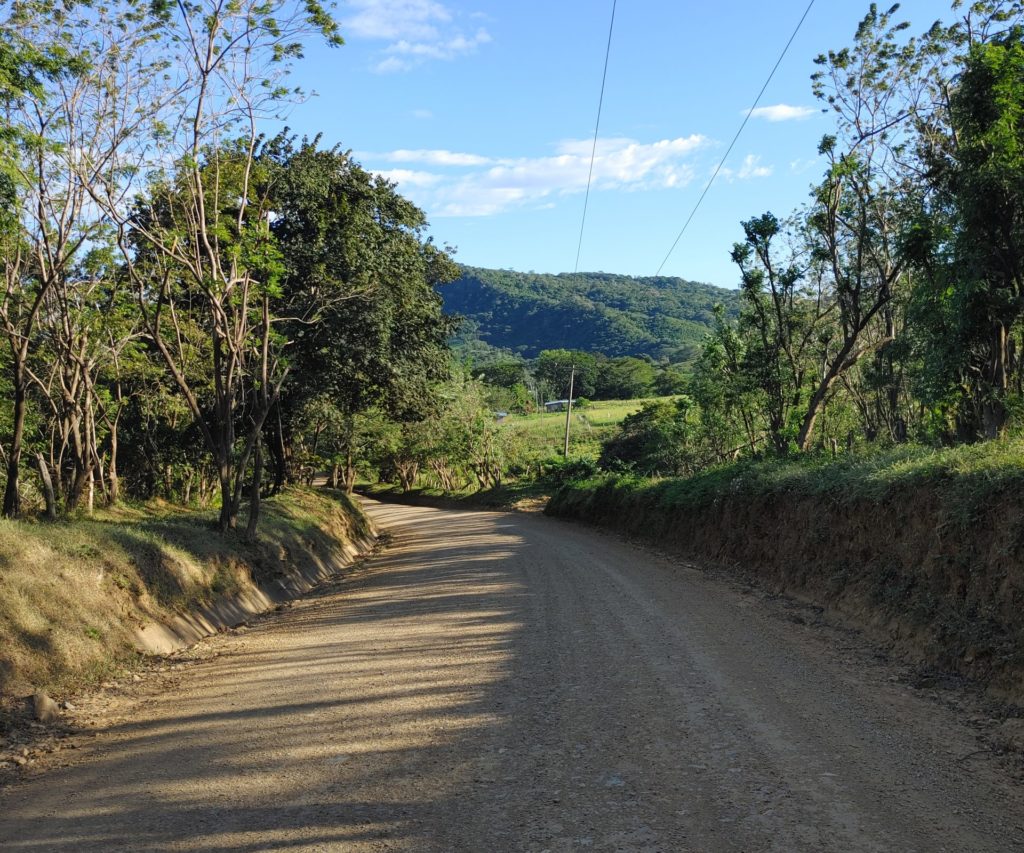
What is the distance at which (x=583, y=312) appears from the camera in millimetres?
146625

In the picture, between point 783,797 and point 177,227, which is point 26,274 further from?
point 783,797

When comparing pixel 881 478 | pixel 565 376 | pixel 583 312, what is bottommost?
pixel 881 478

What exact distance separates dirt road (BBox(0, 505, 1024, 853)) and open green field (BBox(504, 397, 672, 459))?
4885 centimetres

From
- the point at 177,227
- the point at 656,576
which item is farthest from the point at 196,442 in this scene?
the point at 656,576

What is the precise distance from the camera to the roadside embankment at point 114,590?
745 centimetres

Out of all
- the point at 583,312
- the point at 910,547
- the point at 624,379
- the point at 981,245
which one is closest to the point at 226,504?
the point at 910,547

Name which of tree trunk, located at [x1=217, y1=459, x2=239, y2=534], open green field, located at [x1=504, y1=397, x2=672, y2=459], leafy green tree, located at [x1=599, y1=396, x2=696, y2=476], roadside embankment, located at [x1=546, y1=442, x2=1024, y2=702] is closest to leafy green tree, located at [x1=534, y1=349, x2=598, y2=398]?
open green field, located at [x1=504, y1=397, x2=672, y2=459]

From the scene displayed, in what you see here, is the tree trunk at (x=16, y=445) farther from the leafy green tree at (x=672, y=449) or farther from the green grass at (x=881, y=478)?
the leafy green tree at (x=672, y=449)

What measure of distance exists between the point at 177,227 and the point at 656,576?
10371mm

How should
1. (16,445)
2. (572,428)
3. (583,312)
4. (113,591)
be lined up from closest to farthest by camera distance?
(113,591) → (16,445) → (572,428) → (583,312)

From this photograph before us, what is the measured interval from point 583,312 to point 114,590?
14055cm

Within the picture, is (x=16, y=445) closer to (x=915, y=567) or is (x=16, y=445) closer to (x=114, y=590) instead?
(x=114, y=590)

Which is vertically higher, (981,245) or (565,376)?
(565,376)

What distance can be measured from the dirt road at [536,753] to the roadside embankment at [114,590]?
0.96m
